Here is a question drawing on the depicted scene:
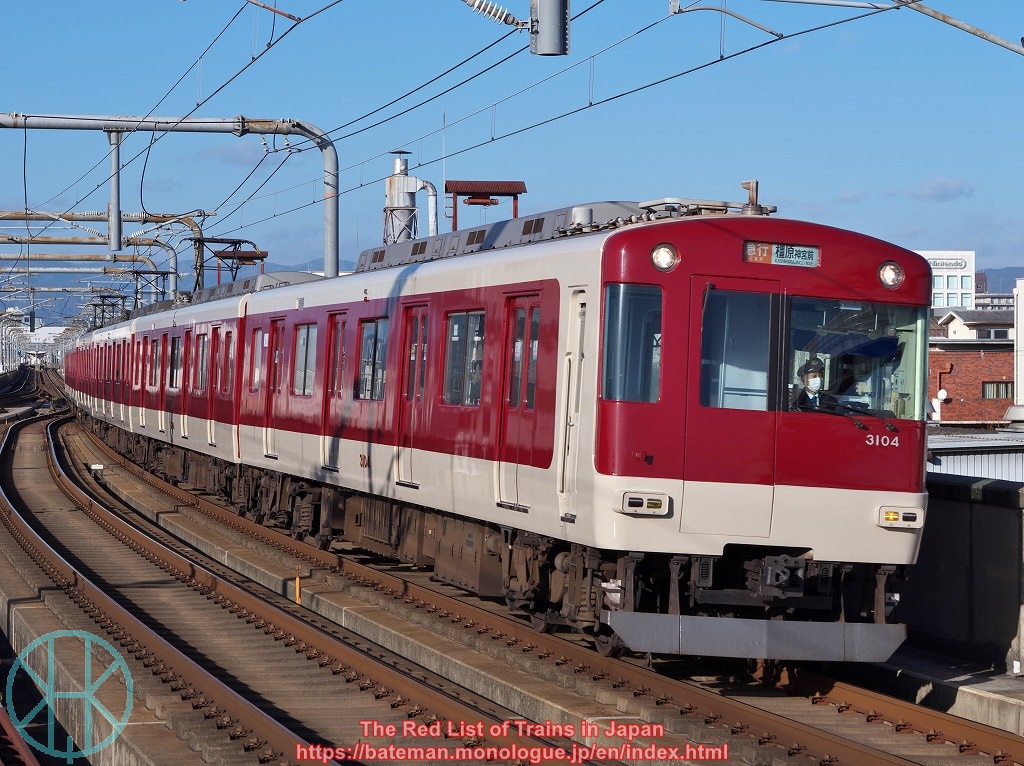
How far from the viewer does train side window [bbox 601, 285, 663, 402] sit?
906 centimetres

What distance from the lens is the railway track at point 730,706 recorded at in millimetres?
7617

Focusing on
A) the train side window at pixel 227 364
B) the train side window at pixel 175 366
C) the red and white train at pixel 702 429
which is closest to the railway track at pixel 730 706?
the red and white train at pixel 702 429

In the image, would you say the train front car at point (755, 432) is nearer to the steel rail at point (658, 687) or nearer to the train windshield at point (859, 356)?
the train windshield at point (859, 356)

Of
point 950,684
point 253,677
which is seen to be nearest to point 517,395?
point 253,677

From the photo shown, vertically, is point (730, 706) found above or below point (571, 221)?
below

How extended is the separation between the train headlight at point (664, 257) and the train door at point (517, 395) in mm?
1365

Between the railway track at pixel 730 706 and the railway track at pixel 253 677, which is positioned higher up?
the railway track at pixel 730 706

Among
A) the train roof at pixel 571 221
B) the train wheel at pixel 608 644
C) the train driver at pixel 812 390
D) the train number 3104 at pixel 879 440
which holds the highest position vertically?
the train roof at pixel 571 221

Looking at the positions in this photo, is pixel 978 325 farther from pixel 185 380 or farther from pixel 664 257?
pixel 664 257

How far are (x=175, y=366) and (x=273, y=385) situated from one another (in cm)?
774

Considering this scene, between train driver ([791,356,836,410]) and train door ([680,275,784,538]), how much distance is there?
16 centimetres

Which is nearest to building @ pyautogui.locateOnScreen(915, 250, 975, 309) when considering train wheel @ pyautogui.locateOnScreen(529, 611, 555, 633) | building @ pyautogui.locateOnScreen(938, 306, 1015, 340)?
building @ pyautogui.locateOnScreen(938, 306, 1015, 340)

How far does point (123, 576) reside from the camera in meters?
15.6

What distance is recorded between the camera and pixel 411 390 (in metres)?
12.9
